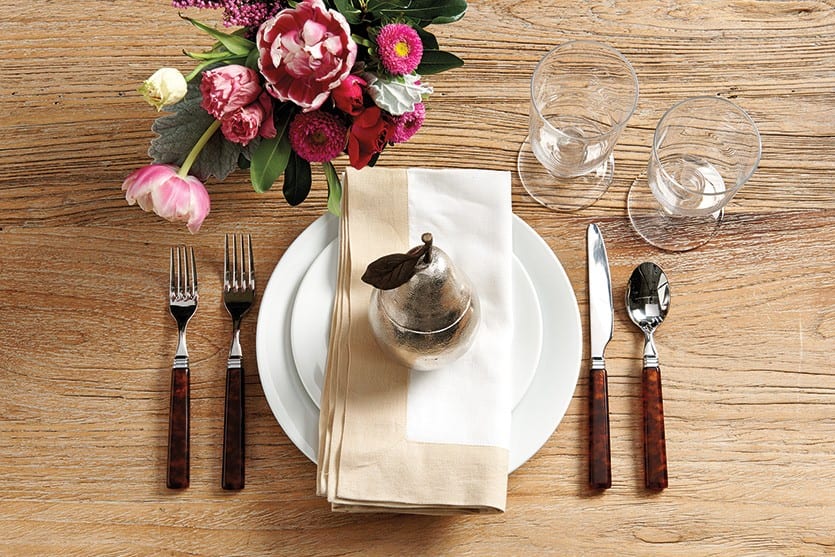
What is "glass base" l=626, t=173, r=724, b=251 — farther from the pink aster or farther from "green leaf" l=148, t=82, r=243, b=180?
"green leaf" l=148, t=82, r=243, b=180

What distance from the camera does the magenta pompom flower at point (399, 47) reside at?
0.74 meters

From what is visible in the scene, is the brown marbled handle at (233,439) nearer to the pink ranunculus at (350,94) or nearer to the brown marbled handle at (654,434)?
the pink ranunculus at (350,94)

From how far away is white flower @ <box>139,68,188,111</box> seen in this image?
71 cm

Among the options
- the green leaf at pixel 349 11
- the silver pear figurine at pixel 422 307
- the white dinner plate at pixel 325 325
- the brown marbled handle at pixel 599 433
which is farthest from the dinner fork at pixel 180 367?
the brown marbled handle at pixel 599 433

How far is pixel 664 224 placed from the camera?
0.97 metres

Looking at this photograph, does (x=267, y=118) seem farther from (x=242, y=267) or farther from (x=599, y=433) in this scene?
(x=599, y=433)

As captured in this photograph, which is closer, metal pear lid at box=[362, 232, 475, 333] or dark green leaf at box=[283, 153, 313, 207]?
metal pear lid at box=[362, 232, 475, 333]

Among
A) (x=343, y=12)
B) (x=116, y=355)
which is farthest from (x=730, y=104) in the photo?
(x=116, y=355)

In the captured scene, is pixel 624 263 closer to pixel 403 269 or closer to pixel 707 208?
pixel 707 208

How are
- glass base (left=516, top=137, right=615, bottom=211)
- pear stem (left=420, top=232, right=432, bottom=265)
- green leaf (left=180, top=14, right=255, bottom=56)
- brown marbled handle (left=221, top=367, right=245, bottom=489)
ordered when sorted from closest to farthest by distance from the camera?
pear stem (left=420, top=232, right=432, bottom=265) < green leaf (left=180, top=14, right=255, bottom=56) < brown marbled handle (left=221, top=367, right=245, bottom=489) < glass base (left=516, top=137, right=615, bottom=211)

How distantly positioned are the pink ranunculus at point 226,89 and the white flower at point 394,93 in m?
0.12

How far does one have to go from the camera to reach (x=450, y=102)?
1002 mm

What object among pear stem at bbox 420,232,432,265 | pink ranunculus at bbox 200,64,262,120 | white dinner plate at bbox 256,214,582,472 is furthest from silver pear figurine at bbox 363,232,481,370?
pink ranunculus at bbox 200,64,262,120

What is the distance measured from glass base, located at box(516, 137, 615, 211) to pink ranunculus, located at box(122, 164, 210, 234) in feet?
1.33
